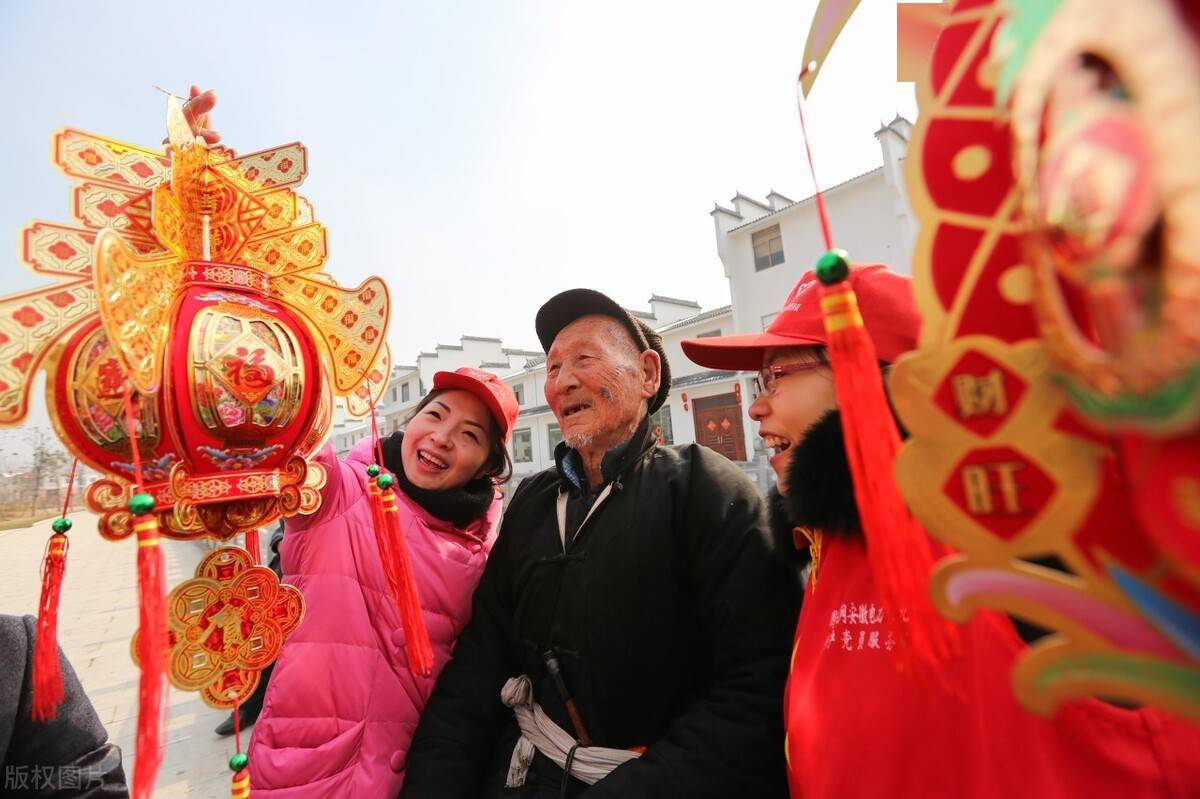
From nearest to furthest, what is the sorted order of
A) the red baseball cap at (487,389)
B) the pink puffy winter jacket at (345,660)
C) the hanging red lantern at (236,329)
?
the hanging red lantern at (236,329), the pink puffy winter jacket at (345,660), the red baseball cap at (487,389)

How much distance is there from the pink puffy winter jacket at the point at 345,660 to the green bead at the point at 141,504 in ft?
2.75

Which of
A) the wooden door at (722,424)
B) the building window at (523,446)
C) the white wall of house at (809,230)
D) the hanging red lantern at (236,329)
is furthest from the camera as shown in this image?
the building window at (523,446)

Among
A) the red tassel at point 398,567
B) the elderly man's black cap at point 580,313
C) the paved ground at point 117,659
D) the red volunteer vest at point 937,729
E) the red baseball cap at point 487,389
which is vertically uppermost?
the elderly man's black cap at point 580,313

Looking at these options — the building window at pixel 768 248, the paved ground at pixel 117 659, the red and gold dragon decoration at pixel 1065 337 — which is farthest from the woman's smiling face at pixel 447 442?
the building window at pixel 768 248

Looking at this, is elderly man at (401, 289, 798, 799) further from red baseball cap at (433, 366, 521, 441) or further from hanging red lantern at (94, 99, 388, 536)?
hanging red lantern at (94, 99, 388, 536)

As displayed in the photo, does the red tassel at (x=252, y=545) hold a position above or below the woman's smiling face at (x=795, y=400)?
below

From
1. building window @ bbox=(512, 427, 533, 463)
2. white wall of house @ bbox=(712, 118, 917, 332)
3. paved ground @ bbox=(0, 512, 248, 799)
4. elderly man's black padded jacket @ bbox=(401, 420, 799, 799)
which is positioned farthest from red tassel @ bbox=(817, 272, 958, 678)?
building window @ bbox=(512, 427, 533, 463)

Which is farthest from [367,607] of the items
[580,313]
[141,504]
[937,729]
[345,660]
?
[937,729]

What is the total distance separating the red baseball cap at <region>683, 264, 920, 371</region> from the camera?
1.06m

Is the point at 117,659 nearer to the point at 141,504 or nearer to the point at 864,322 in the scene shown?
the point at 141,504

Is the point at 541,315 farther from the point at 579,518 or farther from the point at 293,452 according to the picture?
the point at 293,452

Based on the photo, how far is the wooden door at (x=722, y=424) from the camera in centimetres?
1490

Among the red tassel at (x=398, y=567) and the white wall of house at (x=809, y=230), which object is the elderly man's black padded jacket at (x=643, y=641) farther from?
the white wall of house at (x=809, y=230)

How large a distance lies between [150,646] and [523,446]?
20304mm
